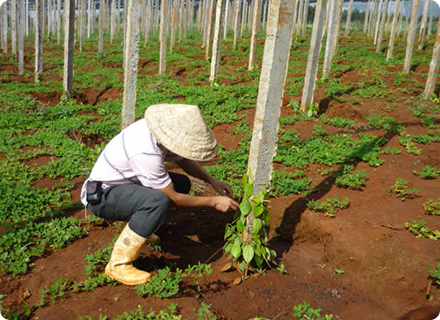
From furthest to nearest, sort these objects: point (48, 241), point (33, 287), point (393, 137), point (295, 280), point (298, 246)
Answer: point (393, 137)
point (298, 246)
point (48, 241)
point (295, 280)
point (33, 287)

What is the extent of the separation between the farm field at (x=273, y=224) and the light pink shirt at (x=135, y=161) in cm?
69

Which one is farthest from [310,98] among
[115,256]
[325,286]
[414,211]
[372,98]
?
[115,256]

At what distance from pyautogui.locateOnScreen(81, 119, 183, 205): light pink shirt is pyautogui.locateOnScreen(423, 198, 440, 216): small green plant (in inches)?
105

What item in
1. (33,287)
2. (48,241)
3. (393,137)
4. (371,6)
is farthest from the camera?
(371,6)

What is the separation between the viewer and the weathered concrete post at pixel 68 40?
25.7 ft

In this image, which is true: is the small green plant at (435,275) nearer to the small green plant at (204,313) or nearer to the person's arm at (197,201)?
the person's arm at (197,201)

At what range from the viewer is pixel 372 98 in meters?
7.45

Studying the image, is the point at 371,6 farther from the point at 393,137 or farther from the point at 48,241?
the point at 48,241

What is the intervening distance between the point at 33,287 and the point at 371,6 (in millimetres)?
25426

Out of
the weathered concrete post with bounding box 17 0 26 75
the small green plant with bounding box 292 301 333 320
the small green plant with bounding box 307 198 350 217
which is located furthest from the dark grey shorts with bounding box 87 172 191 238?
the weathered concrete post with bounding box 17 0 26 75

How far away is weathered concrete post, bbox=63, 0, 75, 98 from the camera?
7848 millimetres

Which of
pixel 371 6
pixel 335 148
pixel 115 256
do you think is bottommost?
pixel 115 256

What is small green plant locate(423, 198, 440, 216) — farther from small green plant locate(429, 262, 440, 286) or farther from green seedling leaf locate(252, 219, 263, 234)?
green seedling leaf locate(252, 219, 263, 234)

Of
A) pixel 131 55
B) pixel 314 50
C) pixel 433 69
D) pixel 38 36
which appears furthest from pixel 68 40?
pixel 433 69
